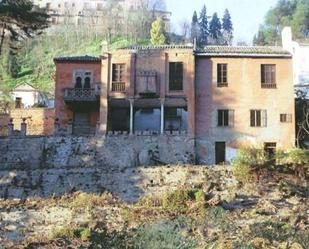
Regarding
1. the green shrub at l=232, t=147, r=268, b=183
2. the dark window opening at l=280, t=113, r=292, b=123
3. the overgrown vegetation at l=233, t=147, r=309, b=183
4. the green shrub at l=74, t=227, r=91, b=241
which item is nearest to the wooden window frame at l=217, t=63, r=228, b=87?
the dark window opening at l=280, t=113, r=292, b=123

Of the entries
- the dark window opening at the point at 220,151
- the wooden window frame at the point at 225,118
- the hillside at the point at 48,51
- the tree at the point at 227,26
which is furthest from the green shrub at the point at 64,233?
the tree at the point at 227,26

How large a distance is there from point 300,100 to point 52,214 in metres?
24.1

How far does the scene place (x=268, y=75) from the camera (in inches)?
1540

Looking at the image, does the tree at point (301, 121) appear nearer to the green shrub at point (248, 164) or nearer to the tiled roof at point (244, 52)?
the tiled roof at point (244, 52)

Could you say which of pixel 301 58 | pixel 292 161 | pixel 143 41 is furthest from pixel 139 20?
pixel 292 161

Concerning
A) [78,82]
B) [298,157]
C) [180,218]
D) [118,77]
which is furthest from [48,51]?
[180,218]

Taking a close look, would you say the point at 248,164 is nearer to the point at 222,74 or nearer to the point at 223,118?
the point at 223,118

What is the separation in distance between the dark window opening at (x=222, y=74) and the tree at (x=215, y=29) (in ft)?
195

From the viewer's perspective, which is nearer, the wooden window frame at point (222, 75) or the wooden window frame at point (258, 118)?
the wooden window frame at point (258, 118)

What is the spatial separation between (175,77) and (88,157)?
330 inches

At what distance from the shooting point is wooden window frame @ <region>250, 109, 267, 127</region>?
3844cm

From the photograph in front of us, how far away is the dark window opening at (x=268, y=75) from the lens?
128 ft

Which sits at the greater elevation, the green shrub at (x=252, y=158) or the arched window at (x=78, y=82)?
the arched window at (x=78, y=82)

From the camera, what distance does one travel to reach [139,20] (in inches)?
3893
